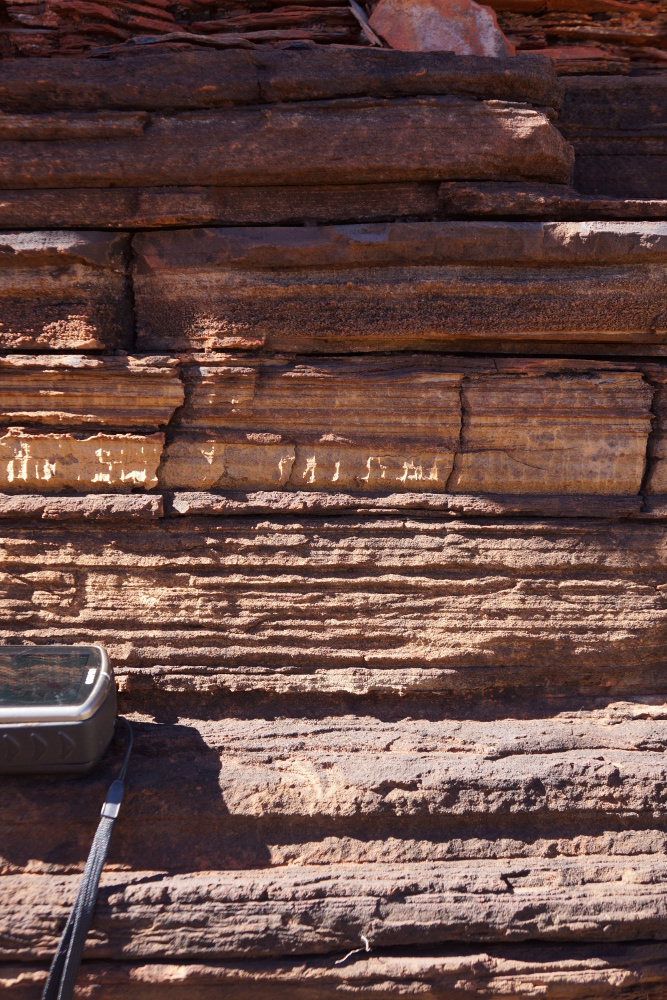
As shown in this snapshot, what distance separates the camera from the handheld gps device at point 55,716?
74.7 inches

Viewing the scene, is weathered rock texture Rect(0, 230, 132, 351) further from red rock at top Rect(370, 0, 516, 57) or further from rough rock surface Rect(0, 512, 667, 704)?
red rock at top Rect(370, 0, 516, 57)

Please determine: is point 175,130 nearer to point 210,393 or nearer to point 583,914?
point 210,393

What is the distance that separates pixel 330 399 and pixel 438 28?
158 centimetres

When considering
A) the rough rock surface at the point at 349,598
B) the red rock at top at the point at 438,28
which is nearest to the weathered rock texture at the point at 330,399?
the rough rock surface at the point at 349,598

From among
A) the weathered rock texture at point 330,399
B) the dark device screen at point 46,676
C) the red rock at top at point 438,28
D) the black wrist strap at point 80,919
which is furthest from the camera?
the red rock at top at point 438,28

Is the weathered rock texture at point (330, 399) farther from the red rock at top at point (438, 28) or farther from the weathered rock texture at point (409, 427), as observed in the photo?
the red rock at top at point (438, 28)

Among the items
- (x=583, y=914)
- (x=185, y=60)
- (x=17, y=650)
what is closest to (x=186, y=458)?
(x=17, y=650)

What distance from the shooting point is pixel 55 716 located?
1899 mm

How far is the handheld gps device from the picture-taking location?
6.22 ft

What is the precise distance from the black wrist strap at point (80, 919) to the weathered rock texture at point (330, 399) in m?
0.38

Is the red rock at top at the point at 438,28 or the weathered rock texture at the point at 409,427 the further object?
the red rock at top at the point at 438,28

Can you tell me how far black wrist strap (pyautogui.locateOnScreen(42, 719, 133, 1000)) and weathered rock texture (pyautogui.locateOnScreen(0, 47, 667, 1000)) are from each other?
0.38 m

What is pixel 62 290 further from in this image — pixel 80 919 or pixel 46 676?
pixel 80 919

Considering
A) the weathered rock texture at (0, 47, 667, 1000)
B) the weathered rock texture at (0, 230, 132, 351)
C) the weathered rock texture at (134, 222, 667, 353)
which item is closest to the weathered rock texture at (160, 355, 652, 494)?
the weathered rock texture at (0, 47, 667, 1000)
